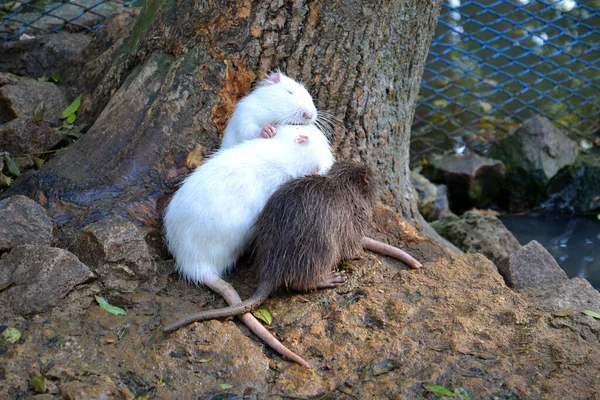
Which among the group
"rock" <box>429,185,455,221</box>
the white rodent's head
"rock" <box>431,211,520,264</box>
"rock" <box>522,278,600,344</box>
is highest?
the white rodent's head

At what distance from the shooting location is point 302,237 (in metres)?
2.93

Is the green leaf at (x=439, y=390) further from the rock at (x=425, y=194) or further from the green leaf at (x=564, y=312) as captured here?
the rock at (x=425, y=194)

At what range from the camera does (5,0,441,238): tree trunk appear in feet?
11.1

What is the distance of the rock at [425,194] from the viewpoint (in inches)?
219

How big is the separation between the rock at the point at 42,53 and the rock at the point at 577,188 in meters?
4.03

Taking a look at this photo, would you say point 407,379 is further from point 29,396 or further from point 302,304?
point 29,396

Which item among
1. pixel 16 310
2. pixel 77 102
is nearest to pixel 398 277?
pixel 16 310

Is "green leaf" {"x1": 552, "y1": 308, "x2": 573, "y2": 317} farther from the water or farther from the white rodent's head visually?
the water

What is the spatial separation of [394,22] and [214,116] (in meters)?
1.02

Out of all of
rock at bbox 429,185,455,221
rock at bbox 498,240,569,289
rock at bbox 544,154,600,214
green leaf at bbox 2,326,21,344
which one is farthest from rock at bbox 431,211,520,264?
green leaf at bbox 2,326,21,344

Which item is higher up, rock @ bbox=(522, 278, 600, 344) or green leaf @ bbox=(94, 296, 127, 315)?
green leaf @ bbox=(94, 296, 127, 315)

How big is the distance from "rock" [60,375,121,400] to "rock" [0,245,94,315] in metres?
0.46

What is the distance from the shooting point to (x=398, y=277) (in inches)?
125

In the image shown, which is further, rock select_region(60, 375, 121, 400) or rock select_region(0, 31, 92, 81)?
rock select_region(0, 31, 92, 81)
